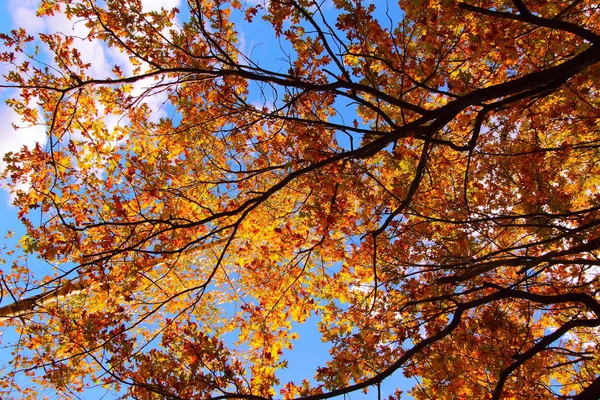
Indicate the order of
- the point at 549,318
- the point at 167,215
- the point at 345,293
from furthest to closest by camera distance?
the point at 549,318 < the point at 345,293 < the point at 167,215

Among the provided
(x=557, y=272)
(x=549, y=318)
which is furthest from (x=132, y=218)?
(x=549, y=318)

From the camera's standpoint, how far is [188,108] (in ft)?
18.5

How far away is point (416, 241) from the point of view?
602 centimetres

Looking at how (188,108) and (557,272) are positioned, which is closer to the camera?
(188,108)

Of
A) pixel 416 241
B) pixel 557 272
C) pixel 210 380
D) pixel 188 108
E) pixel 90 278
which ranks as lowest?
pixel 210 380

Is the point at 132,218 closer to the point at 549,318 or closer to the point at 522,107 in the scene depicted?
the point at 522,107

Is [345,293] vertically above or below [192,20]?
below

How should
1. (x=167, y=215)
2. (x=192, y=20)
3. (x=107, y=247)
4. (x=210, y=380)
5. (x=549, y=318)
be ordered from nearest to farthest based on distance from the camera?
(x=210, y=380) → (x=192, y=20) → (x=107, y=247) → (x=167, y=215) → (x=549, y=318)

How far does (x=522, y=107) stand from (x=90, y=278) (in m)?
5.70

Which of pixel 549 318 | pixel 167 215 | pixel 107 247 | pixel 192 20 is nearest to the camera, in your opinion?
pixel 192 20

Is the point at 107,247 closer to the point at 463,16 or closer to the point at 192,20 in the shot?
the point at 192,20

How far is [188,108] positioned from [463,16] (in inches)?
152

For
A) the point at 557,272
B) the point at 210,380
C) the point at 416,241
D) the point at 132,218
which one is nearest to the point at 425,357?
the point at 416,241

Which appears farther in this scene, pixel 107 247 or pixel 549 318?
pixel 549 318
